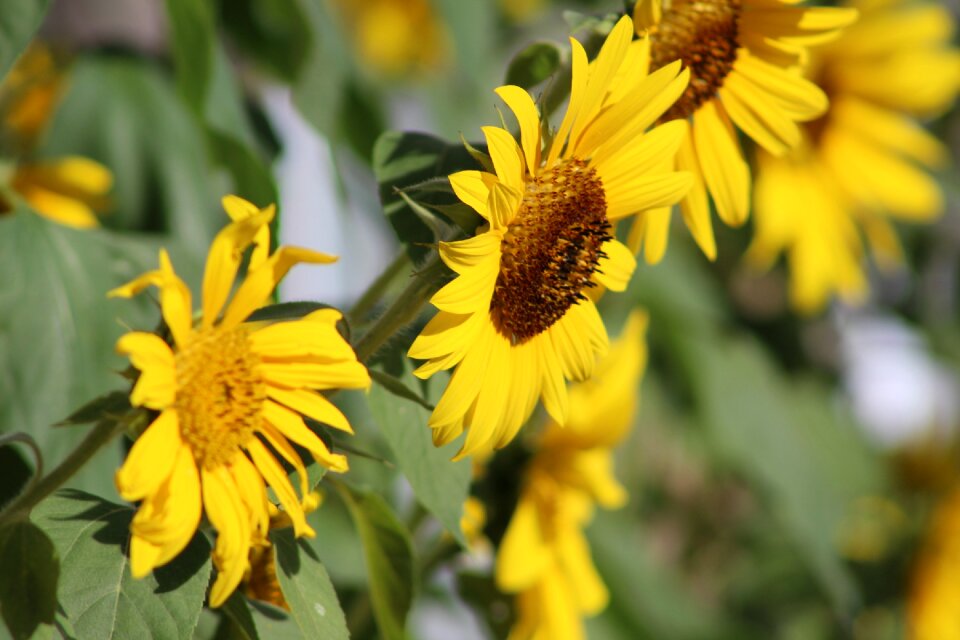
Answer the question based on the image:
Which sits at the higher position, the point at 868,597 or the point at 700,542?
the point at 868,597

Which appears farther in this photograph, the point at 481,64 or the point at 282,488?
the point at 481,64

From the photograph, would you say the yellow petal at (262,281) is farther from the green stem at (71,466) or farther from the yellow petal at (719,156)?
the yellow petal at (719,156)

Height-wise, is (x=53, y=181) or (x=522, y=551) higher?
(x=53, y=181)

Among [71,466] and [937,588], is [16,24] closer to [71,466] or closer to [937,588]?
[71,466]

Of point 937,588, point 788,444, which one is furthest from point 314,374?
point 937,588

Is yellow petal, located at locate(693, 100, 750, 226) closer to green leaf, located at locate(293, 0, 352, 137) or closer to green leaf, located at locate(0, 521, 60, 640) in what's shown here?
green leaf, located at locate(293, 0, 352, 137)

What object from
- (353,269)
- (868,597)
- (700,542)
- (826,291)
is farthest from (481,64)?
(700,542)

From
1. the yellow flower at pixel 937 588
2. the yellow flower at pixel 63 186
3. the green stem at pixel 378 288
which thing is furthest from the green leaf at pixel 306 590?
the yellow flower at pixel 937 588

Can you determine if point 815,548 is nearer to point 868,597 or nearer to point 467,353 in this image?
point 868,597
